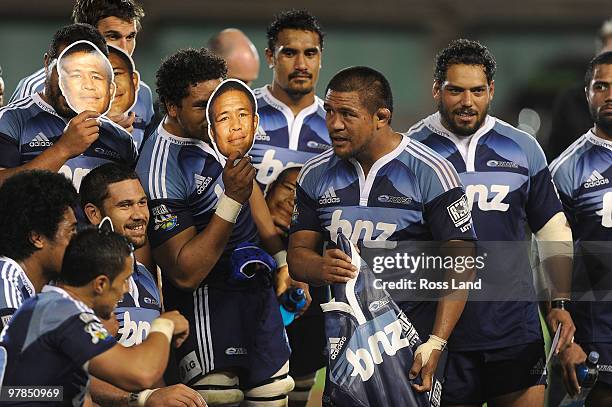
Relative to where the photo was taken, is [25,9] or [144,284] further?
[25,9]

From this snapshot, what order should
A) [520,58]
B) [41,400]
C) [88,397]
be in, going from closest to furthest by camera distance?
[41,400] → [88,397] → [520,58]

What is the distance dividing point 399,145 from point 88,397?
1.83 metres

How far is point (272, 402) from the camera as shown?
5.86m

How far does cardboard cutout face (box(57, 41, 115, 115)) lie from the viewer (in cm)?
537

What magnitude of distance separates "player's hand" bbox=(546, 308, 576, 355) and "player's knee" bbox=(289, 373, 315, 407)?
1.56 m

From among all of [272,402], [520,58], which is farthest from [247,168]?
[520,58]

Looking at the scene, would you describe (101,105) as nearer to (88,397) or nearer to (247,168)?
(247,168)

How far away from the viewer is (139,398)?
5070mm

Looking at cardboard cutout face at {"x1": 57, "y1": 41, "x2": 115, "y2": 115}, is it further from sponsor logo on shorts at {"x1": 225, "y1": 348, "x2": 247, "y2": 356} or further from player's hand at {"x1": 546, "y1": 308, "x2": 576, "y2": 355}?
player's hand at {"x1": 546, "y1": 308, "x2": 576, "y2": 355}

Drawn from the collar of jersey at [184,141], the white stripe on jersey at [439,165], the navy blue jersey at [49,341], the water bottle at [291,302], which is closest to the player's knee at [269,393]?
the water bottle at [291,302]

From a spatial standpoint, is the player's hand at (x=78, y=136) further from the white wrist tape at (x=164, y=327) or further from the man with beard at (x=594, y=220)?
the man with beard at (x=594, y=220)

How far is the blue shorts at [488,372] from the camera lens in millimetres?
5945

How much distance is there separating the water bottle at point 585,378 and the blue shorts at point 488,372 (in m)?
0.19

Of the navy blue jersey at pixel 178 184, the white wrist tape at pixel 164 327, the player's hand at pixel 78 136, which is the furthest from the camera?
the navy blue jersey at pixel 178 184
